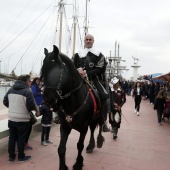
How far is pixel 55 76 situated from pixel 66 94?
20.9 inches

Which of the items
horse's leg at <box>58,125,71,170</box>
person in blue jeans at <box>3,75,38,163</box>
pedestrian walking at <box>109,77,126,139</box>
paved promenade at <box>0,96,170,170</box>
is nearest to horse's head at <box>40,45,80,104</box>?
horse's leg at <box>58,125,71,170</box>

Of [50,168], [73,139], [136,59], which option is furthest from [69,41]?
[136,59]

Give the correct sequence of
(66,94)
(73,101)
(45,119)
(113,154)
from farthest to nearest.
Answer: (45,119)
(113,154)
(73,101)
(66,94)

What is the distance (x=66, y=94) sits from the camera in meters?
4.02

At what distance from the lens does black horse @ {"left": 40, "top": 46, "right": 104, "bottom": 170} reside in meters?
3.57

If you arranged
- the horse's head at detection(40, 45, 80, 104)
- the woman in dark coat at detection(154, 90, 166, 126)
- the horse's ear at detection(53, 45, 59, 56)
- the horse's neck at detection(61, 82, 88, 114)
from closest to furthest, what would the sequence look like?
the horse's head at detection(40, 45, 80, 104) → the horse's ear at detection(53, 45, 59, 56) → the horse's neck at detection(61, 82, 88, 114) → the woman in dark coat at detection(154, 90, 166, 126)

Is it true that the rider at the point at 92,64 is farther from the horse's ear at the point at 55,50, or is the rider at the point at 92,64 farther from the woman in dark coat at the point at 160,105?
the woman in dark coat at the point at 160,105

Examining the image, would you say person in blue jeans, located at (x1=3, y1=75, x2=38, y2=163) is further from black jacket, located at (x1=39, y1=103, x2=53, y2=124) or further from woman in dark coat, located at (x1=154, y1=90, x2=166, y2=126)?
woman in dark coat, located at (x1=154, y1=90, x2=166, y2=126)

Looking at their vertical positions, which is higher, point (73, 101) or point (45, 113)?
point (73, 101)

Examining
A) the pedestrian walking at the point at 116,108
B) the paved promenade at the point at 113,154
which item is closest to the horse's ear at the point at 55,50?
the paved promenade at the point at 113,154

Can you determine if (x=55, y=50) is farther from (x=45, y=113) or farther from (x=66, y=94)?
(x=45, y=113)

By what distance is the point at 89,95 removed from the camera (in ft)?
15.5

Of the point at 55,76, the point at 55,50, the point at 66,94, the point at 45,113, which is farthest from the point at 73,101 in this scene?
the point at 45,113

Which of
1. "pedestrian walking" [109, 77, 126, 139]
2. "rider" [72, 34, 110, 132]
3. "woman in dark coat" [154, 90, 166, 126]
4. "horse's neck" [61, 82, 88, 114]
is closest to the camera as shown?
"horse's neck" [61, 82, 88, 114]
